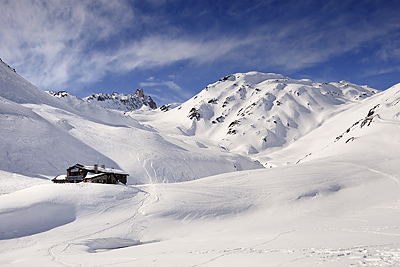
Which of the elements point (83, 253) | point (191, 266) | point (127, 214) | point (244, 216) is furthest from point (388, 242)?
point (127, 214)

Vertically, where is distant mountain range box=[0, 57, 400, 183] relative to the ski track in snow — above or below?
above

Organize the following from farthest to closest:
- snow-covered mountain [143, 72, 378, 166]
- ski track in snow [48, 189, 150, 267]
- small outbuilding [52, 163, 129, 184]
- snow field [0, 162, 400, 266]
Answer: snow-covered mountain [143, 72, 378, 166] < small outbuilding [52, 163, 129, 184] < ski track in snow [48, 189, 150, 267] < snow field [0, 162, 400, 266]

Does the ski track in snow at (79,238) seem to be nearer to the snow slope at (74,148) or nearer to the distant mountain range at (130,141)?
the snow slope at (74,148)

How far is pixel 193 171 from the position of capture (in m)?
68.2

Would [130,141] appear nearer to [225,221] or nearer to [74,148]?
[74,148]

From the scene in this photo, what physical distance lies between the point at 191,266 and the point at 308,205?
24725 mm

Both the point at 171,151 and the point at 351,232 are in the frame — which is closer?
the point at 351,232

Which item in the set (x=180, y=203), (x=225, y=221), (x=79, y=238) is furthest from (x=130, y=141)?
(x=79, y=238)

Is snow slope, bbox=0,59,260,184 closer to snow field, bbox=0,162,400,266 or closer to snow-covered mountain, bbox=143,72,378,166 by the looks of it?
snow field, bbox=0,162,400,266

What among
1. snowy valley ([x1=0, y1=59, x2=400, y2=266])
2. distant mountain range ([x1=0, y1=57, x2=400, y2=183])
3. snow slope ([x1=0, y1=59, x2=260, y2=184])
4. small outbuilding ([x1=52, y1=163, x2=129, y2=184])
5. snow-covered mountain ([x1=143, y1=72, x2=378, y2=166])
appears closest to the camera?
snowy valley ([x1=0, y1=59, x2=400, y2=266])

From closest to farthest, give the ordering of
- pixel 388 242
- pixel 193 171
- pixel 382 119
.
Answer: pixel 388 242
pixel 193 171
pixel 382 119

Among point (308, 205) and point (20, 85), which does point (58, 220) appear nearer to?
point (308, 205)

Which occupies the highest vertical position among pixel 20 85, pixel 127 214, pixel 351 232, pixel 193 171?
pixel 20 85

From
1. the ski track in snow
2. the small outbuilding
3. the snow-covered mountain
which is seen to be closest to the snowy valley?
the ski track in snow
